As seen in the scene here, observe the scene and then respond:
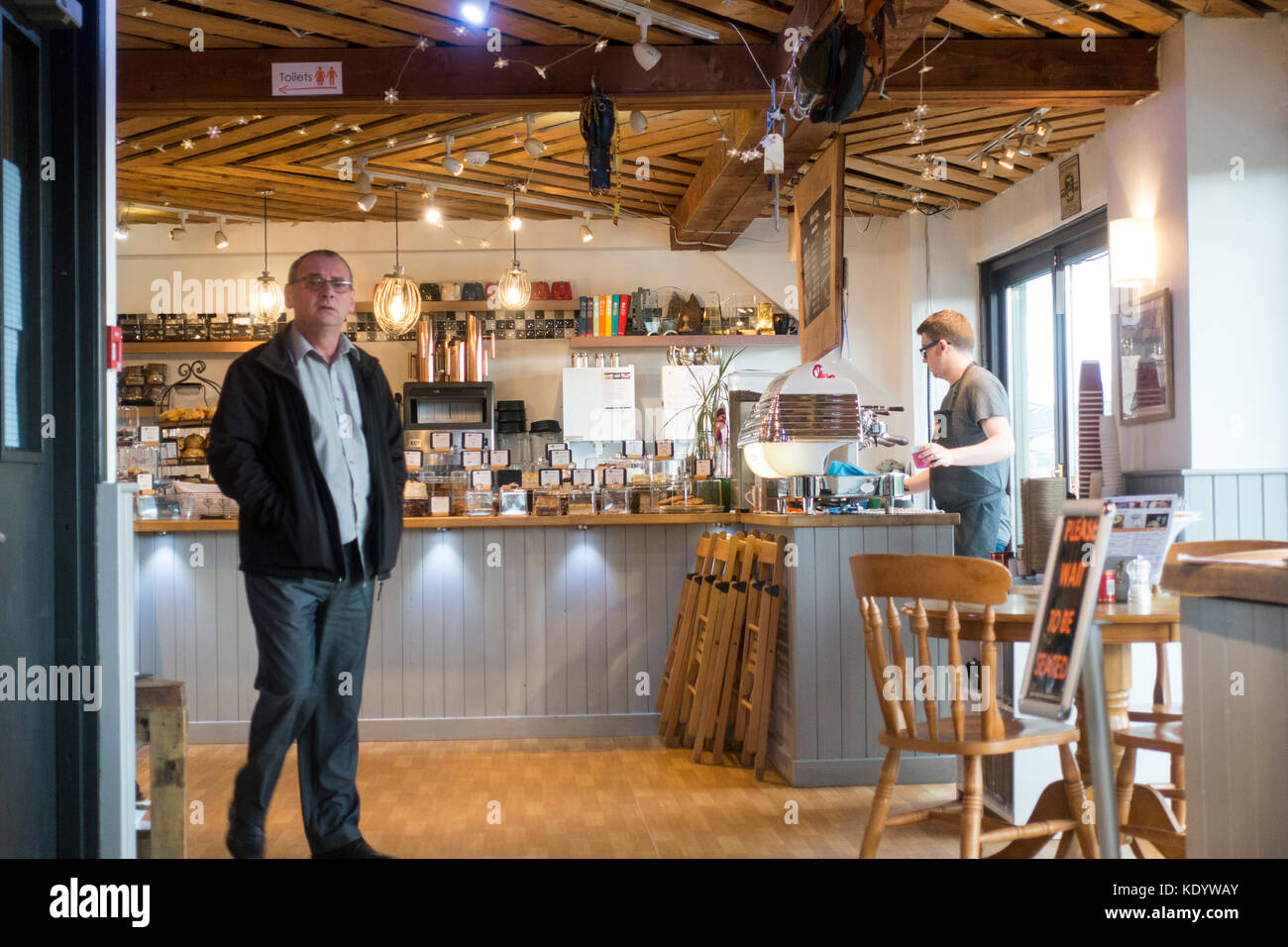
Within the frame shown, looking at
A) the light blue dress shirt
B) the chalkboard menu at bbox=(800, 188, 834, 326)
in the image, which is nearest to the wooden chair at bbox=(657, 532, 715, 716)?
the chalkboard menu at bbox=(800, 188, 834, 326)

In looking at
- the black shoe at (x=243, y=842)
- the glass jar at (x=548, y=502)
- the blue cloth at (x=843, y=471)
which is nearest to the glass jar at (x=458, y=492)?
the glass jar at (x=548, y=502)

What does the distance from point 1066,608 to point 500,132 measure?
542 cm

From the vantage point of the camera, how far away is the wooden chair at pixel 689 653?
17.5 ft

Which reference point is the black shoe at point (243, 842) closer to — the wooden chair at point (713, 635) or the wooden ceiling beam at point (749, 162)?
the wooden chair at point (713, 635)

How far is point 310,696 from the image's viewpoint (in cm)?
326

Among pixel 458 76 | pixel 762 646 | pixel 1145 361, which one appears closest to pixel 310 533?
pixel 762 646

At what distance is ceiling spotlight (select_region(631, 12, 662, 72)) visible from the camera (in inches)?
202

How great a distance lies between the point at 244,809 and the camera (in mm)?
3184

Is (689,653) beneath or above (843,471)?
beneath

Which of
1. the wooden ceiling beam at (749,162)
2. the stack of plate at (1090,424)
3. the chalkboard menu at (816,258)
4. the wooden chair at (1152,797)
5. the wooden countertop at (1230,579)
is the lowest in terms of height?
the wooden chair at (1152,797)

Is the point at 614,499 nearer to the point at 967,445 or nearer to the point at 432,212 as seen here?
the point at 967,445

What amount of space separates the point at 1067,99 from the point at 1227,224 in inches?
38.1

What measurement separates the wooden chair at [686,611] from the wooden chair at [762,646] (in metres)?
0.52

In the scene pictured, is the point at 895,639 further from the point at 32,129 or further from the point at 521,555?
the point at 521,555
